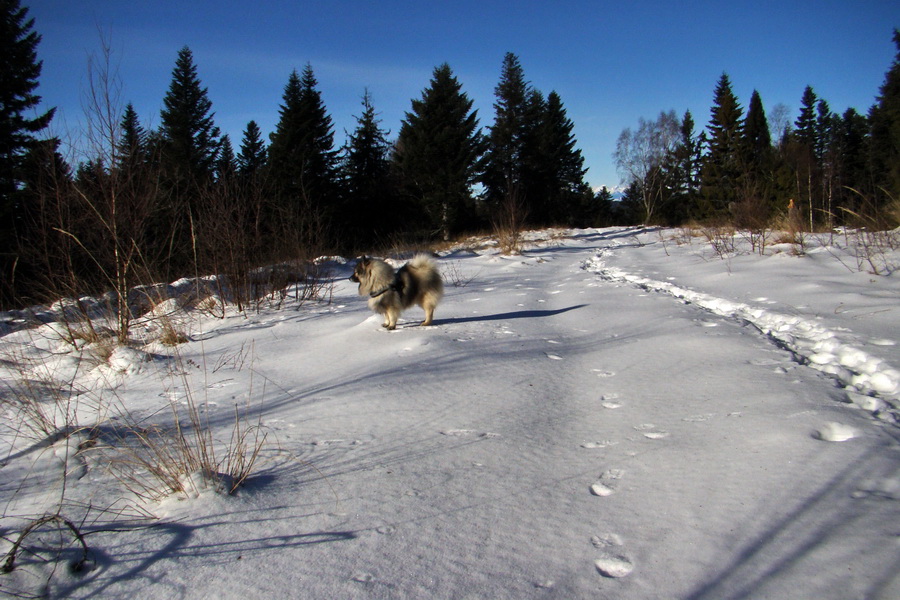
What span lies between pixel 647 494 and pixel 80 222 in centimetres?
646

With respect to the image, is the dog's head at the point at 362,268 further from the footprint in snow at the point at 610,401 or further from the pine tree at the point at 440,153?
the pine tree at the point at 440,153

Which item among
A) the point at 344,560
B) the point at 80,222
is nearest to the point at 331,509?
the point at 344,560

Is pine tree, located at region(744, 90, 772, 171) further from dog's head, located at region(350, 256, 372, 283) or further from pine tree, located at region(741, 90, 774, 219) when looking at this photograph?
dog's head, located at region(350, 256, 372, 283)

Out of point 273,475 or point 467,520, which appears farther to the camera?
point 273,475

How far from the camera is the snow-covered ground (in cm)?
147

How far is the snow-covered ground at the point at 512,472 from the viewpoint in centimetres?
147

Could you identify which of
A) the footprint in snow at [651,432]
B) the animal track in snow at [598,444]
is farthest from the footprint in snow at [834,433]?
the animal track in snow at [598,444]

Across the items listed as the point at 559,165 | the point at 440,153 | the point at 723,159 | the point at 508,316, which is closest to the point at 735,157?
the point at 723,159

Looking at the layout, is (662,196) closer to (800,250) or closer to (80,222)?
(800,250)

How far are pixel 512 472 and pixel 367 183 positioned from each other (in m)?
24.7

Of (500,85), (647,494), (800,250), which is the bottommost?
(647,494)

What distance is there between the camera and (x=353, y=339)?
5203mm

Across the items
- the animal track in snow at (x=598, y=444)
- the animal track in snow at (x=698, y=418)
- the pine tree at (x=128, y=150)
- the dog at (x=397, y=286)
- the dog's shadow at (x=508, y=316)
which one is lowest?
the animal track in snow at (x=598, y=444)

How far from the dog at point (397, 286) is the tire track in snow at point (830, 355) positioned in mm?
3551
